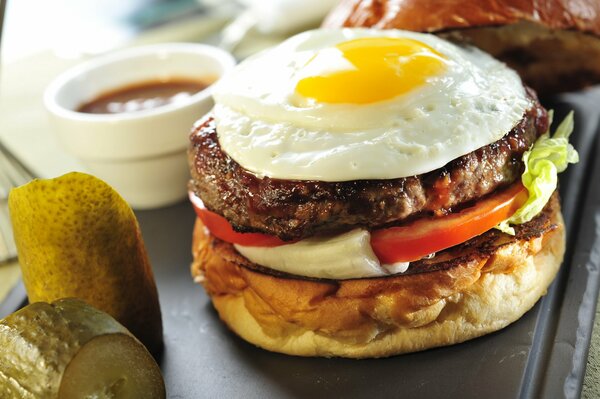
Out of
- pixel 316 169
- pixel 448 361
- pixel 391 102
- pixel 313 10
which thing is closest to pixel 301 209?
pixel 316 169

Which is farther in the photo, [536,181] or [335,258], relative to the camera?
[536,181]

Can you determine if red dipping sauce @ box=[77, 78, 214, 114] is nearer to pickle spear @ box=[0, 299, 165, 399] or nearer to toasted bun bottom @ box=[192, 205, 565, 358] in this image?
toasted bun bottom @ box=[192, 205, 565, 358]

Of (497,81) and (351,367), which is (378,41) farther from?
(351,367)

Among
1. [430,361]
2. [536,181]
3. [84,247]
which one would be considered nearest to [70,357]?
[84,247]

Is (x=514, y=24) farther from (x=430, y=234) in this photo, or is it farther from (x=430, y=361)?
(x=430, y=361)

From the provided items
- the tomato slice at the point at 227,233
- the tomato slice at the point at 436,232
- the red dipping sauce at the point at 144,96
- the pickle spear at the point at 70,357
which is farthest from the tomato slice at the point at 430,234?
the red dipping sauce at the point at 144,96

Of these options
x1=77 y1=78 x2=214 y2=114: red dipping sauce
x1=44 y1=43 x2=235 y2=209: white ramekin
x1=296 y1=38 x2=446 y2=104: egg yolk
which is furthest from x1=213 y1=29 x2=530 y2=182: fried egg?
x1=77 y1=78 x2=214 y2=114: red dipping sauce
